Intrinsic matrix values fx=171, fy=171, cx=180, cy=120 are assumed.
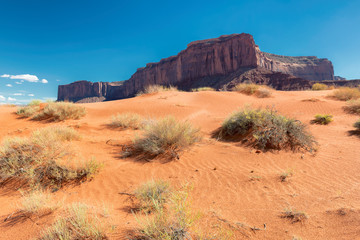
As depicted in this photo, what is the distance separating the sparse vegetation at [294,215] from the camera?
199 centimetres

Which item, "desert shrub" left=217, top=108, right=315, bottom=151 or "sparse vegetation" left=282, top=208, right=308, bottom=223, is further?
"desert shrub" left=217, top=108, right=315, bottom=151

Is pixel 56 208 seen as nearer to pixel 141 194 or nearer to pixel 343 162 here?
pixel 141 194

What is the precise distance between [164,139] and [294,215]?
9.70ft

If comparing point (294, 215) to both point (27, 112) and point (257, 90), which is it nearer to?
point (27, 112)

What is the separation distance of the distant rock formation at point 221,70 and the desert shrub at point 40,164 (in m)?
43.5

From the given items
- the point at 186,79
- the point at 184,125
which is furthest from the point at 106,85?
the point at 184,125

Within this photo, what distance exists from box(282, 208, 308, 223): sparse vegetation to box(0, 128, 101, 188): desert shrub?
10.4ft

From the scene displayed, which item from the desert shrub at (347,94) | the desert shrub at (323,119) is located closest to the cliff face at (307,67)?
the desert shrub at (347,94)

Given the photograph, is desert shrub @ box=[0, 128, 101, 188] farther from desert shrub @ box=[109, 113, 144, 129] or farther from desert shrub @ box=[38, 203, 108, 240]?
desert shrub @ box=[109, 113, 144, 129]

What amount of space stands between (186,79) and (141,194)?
72.2m

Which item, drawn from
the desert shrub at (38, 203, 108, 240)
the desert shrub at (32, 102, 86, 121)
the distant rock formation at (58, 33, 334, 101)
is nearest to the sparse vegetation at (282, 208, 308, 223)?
the desert shrub at (38, 203, 108, 240)

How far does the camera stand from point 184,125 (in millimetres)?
4789

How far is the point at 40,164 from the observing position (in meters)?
3.29

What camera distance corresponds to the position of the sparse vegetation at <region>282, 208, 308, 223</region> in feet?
6.53
